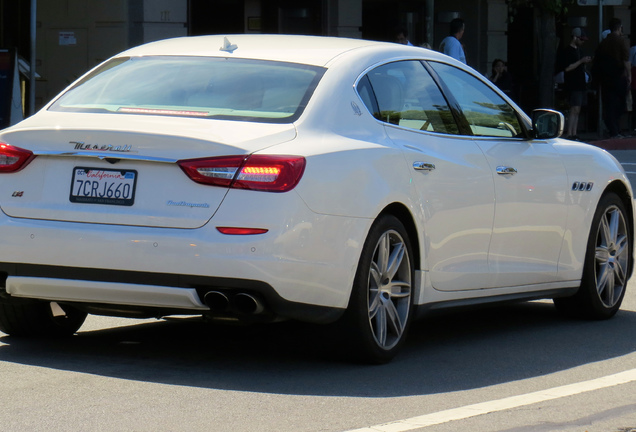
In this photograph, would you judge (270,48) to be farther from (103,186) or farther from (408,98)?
(103,186)

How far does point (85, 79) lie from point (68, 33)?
1565 centimetres

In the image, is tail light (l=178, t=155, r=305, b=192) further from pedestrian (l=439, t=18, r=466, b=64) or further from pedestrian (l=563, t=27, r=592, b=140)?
pedestrian (l=563, t=27, r=592, b=140)

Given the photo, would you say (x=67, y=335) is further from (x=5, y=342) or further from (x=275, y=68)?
(x=275, y=68)

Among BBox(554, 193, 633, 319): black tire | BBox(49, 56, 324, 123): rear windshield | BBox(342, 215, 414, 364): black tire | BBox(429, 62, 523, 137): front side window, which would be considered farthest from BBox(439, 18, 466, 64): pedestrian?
BBox(342, 215, 414, 364): black tire

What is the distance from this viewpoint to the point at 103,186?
5.85 meters

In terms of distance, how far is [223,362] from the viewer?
6.30 metres

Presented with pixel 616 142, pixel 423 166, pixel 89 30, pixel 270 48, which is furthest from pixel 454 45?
pixel 423 166

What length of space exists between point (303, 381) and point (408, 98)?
166 centimetres

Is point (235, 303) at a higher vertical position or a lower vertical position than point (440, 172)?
lower

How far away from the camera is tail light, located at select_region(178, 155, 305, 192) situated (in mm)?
5648

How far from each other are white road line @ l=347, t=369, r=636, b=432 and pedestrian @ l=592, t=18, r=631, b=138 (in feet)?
57.3

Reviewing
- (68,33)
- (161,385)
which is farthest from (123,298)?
(68,33)

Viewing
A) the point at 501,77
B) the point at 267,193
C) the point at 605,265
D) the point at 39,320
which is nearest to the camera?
the point at 267,193

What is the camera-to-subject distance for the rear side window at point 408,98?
21.6ft
